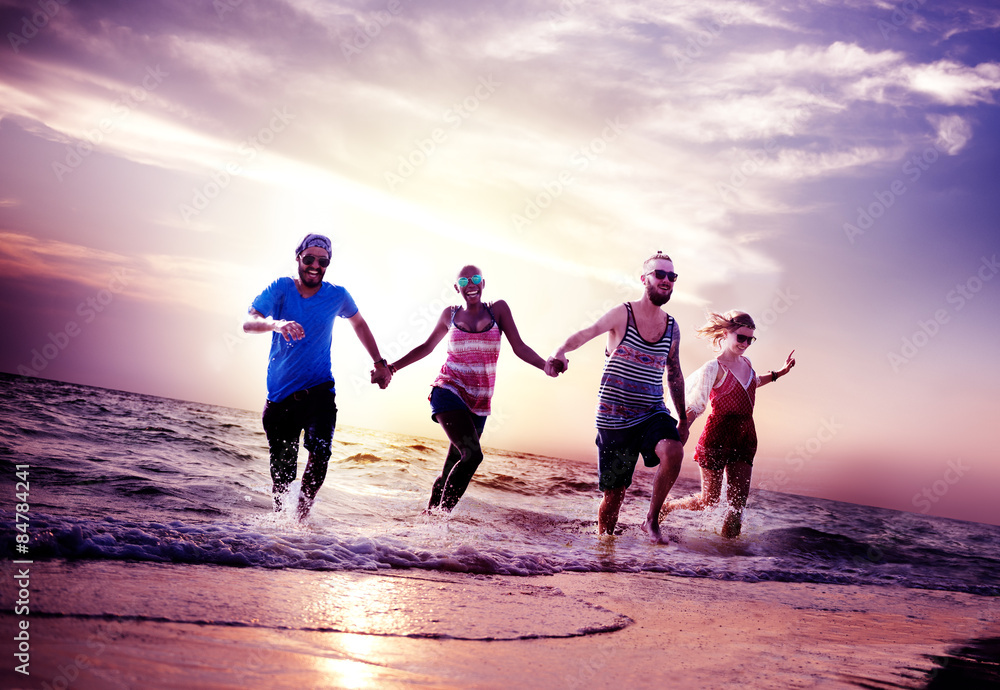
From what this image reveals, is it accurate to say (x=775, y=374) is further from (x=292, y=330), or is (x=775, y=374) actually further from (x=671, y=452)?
(x=292, y=330)

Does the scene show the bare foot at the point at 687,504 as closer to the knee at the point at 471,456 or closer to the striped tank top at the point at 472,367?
the knee at the point at 471,456

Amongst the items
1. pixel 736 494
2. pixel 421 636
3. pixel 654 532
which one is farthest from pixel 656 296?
pixel 421 636

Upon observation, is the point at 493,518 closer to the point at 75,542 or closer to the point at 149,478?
the point at 149,478

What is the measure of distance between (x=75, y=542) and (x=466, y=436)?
3149 millimetres

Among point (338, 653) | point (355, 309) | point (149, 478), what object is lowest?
point (149, 478)

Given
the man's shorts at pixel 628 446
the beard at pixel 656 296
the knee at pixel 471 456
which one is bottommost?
the knee at pixel 471 456

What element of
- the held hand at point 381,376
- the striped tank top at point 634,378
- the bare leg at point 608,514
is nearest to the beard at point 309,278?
the held hand at point 381,376

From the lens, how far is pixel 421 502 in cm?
863

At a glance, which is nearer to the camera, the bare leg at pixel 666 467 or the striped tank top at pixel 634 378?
the bare leg at pixel 666 467

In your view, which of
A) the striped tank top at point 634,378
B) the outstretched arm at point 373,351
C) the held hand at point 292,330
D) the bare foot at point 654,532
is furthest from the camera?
the bare foot at point 654,532

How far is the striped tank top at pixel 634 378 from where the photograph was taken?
6.30m

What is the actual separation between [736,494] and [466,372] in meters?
3.84

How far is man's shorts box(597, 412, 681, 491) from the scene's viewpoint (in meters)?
6.21

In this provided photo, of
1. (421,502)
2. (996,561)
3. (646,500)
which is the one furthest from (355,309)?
(996,561)
